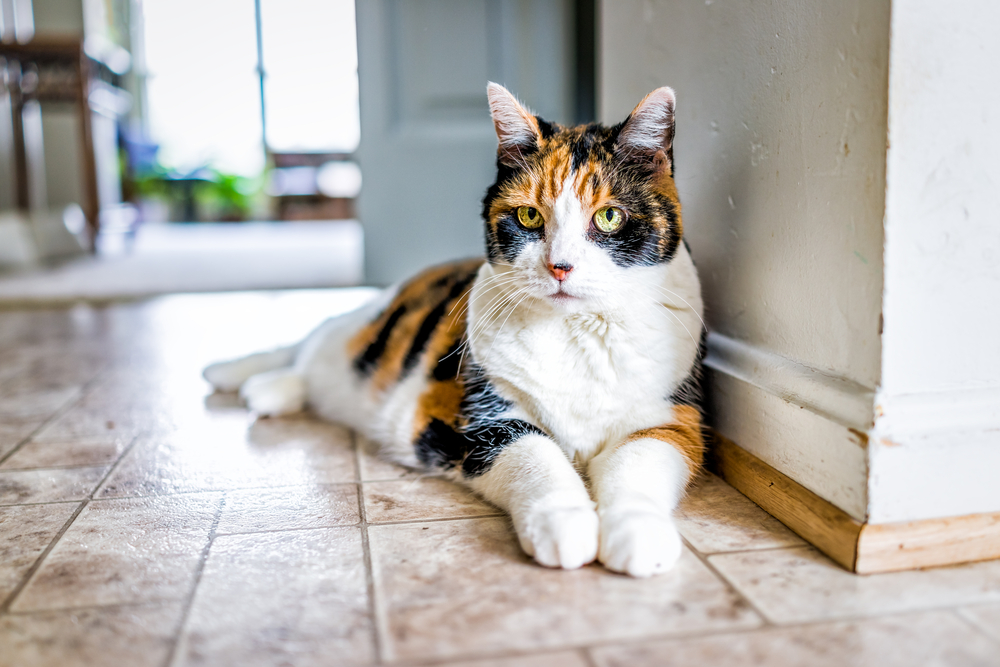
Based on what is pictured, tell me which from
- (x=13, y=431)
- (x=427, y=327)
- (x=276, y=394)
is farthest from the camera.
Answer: (x=276, y=394)

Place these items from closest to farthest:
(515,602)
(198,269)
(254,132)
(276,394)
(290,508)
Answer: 1. (515,602)
2. (290,508)
3. (276,394)
4. (198,269)
5. (254,132)

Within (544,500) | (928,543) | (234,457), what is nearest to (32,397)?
(234,457)

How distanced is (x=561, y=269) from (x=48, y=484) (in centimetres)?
105

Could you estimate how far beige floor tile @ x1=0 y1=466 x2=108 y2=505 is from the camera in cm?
135

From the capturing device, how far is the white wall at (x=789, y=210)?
3.36 feet

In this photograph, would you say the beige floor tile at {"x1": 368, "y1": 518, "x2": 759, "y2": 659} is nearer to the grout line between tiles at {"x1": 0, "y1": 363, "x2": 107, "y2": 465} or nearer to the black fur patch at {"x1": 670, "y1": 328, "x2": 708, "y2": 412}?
the black fur patch at {"x1": 670, "y1": 328, "x2": 708, "y2": 412}

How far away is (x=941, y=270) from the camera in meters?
1.00

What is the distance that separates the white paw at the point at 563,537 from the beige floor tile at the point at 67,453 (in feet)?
3.23

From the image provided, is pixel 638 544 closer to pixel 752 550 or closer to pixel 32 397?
pixel 752 550

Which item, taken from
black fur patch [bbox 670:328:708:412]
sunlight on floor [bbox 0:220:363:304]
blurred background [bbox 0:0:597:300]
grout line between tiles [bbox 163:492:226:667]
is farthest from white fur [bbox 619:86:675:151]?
sunlight on floor [bbox 0:220:363:304]

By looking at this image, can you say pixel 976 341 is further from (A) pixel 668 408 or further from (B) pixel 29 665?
(B) pixel 29 665

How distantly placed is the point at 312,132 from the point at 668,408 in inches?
384

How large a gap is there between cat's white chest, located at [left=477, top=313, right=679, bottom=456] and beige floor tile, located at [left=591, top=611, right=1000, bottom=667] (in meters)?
0.47

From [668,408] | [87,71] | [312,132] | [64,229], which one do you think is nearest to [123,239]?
[64,229]
